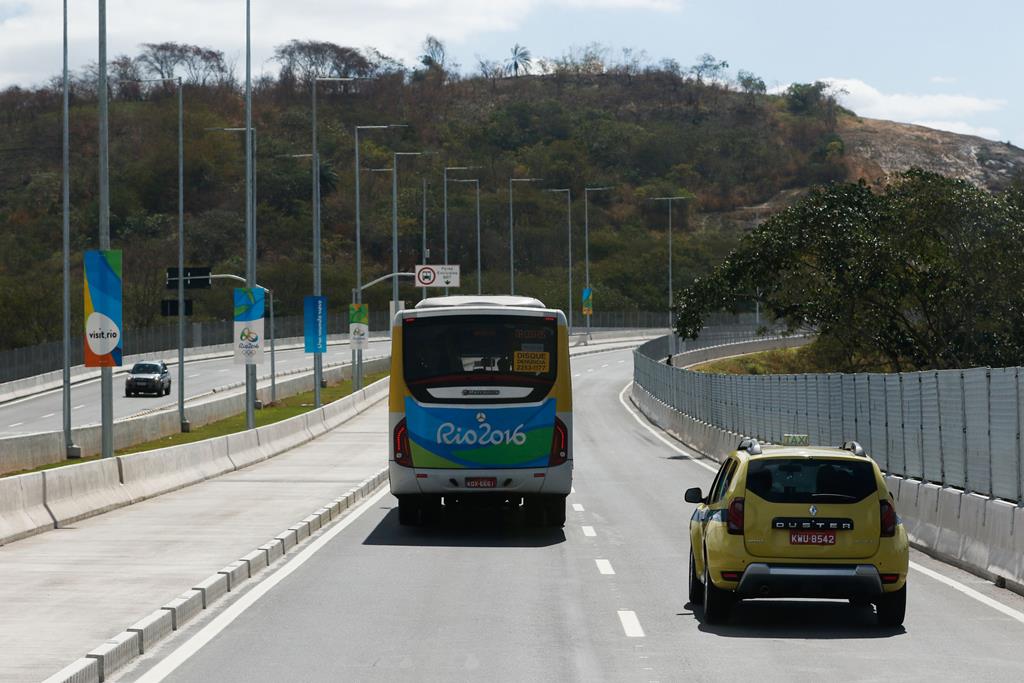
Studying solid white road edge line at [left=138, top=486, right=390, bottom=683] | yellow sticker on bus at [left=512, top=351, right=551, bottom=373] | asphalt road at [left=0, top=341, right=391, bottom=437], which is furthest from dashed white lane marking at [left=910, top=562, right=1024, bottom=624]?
asphalt road at [left=0, top=341, right=391, bottom=437]

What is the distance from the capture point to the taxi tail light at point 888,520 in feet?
45.5

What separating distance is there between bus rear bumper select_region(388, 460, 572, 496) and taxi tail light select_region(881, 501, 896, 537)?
8.89 metres

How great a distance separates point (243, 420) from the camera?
66125mm

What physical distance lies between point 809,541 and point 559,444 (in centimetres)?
890

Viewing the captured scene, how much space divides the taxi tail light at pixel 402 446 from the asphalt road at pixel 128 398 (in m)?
38.5

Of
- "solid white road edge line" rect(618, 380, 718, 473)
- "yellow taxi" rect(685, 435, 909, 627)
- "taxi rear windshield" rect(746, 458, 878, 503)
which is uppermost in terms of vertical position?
"taxi rear windshield" rect(746, 458, 878, 503)

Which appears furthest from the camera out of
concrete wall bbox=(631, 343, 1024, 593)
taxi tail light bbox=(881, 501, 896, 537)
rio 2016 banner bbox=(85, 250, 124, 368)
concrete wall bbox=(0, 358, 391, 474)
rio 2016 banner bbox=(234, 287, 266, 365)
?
rio 2016 banner bbox=(234, 287, 266, 365)

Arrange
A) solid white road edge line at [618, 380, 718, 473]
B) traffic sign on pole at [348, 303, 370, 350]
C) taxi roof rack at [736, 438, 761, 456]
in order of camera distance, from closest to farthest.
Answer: taxi roof rack at [736, 438, 761, 456] → solid white road edge line at [618, 380, 718, 473] → traffic sign on pole at [348, 303, 370, 350]

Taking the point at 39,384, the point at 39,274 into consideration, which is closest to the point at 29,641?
the point at 39,384

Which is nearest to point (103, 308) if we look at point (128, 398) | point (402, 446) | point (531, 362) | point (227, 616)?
point (402, 446)

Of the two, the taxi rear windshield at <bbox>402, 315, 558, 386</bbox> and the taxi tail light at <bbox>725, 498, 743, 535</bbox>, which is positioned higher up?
the taxi rear windshield at <bbox>402, 315, 558, 386</bbox>

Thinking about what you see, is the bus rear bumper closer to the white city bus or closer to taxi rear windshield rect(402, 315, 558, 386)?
the white city bus

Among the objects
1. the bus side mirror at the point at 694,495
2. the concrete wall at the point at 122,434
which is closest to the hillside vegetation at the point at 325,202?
the concrete wall at the point at 122,434

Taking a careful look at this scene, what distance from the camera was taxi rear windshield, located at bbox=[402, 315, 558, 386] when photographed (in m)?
22.4
